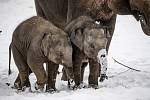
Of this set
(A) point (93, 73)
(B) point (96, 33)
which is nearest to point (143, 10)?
(B) point (96, 33)

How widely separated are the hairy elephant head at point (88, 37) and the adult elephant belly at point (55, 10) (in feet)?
5.79

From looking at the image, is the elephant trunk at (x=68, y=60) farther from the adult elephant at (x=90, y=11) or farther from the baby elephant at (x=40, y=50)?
the adult elephant at (x=90, y=11)

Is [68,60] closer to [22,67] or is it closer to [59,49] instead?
[59,49]

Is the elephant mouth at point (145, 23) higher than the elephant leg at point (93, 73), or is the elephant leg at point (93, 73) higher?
the elephant mouth at point (145, 23)

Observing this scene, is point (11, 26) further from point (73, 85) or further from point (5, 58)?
point (73, 85)

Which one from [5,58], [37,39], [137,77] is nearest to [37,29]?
[37,39]

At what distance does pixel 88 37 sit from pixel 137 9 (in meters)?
0.77

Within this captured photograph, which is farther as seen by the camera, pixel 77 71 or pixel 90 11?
pixel 90 11

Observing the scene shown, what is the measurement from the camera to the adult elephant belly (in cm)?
770

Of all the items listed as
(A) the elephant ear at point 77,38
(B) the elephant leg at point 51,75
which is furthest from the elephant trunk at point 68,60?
(B) the elephant leg at point 51,75

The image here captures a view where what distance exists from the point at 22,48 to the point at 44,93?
35.6 inches

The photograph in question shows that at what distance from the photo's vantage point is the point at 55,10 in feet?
26.1

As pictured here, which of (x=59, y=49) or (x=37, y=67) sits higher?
(x=59, y=49)

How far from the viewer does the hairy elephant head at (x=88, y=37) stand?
5.70 metres
